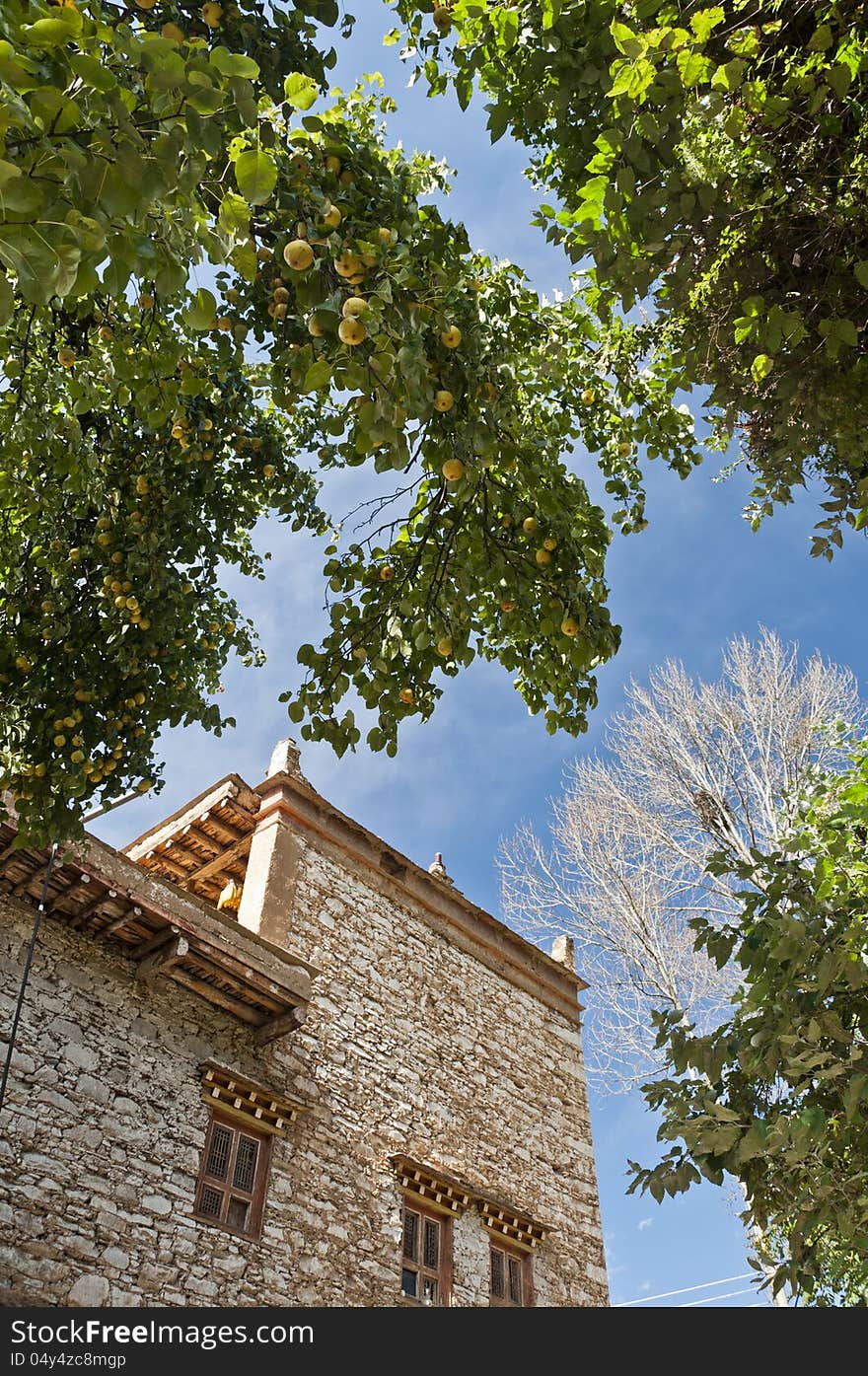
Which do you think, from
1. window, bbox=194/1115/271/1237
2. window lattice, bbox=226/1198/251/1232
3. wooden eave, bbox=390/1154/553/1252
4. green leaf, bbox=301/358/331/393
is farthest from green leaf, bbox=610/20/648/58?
wooden eave, bbox=390/1154/553/1252

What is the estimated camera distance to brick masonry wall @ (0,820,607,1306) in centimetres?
623

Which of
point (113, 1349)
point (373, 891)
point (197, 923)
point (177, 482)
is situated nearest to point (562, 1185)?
point (373, 891)

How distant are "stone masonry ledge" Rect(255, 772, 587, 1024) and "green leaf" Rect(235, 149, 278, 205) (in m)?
7.84

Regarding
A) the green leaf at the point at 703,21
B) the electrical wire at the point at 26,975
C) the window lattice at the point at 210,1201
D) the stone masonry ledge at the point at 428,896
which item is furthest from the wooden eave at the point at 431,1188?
the green leaf at the point at 703,21

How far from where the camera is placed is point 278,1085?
7.96m

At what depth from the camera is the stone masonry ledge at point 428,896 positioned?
977cm

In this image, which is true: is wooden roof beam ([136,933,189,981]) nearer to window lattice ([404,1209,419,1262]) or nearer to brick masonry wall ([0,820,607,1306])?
brick masonry wall ([0,820,607,1306])

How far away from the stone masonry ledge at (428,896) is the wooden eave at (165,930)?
188 cm

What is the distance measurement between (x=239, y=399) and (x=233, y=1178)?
5722 millimetres

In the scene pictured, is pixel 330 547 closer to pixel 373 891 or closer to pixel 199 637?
pixel 199 637

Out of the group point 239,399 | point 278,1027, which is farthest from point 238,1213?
point 239,399

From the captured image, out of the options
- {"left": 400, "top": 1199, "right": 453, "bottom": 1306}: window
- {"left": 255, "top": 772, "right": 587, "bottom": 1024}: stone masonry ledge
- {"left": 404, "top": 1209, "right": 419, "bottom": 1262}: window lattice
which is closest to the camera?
{"left": 400, "top": 1199, "right": 453, "bottom": 1306}: window

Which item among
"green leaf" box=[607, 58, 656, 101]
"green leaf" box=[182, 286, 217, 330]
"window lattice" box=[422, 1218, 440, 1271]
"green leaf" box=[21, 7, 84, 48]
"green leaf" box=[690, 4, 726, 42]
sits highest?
"green leaf" box=[690, 4, 726, 42]

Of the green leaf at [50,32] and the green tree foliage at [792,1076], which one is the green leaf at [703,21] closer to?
the green leaf at [50,32]
